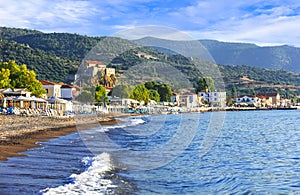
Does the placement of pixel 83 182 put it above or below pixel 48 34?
below

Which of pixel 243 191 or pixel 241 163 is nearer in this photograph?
pixel 243 191

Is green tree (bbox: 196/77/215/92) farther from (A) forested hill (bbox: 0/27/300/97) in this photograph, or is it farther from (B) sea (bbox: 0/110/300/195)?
(B) sea (bbox: 0/110/300/195)

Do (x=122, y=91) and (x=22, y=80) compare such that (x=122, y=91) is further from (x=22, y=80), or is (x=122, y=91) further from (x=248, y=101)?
(x=248, y=101)

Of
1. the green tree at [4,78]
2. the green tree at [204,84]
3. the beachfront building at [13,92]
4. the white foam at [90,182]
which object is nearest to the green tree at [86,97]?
the green tree at [4,78]

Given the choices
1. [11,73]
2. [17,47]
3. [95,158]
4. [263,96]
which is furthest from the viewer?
[263,96]

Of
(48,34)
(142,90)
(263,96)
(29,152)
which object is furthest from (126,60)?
(29,152)

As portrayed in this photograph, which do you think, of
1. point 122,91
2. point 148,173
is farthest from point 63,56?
point 148,173

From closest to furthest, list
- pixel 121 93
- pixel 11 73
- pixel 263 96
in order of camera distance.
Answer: pixel 11 73
pixel 121 93
pixel 263 96

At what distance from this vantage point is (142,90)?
84.1m

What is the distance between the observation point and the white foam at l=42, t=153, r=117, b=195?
28.3 feet

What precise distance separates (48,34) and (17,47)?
152ft

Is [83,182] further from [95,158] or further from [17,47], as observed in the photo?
[17,47]

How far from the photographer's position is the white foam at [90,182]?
8.64 m

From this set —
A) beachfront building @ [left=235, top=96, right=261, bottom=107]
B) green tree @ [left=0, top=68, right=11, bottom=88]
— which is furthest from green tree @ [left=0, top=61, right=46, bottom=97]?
beachfront building @ [left=235, top=96, right=261, bottom=107]
